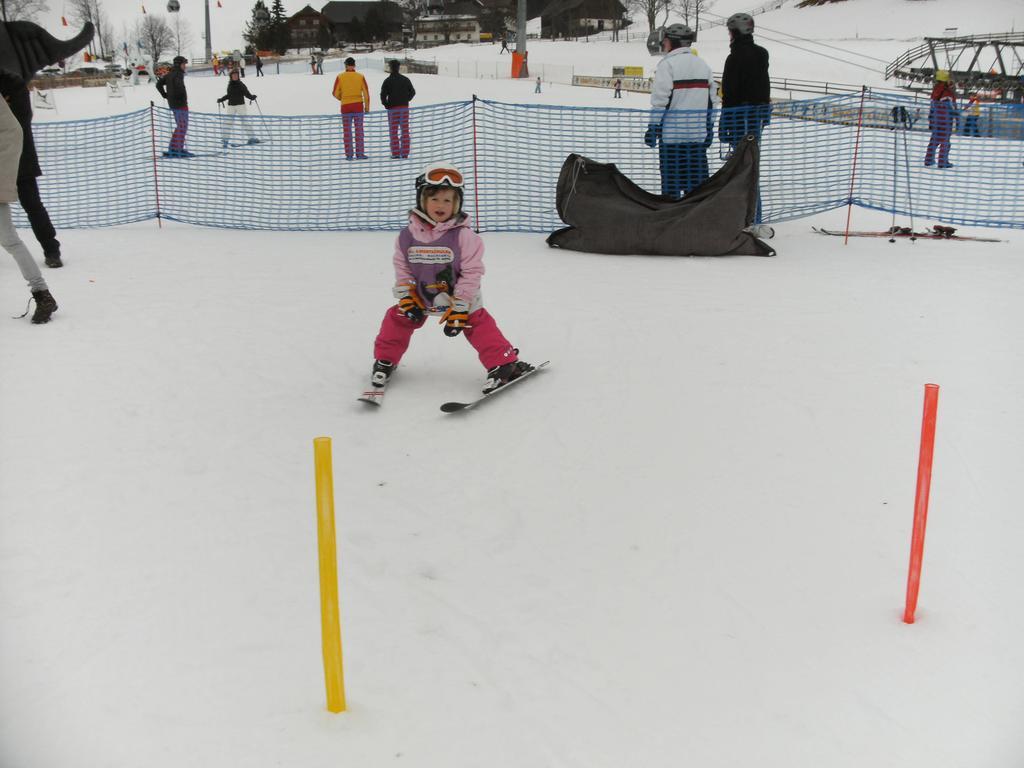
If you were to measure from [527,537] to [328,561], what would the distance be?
52.9 inches

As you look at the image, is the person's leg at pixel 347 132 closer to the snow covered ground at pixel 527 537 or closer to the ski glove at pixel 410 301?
the snow covered ground at pixel 527 537

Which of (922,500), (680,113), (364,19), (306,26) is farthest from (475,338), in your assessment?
(306,26)

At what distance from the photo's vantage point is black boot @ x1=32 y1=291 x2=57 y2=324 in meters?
6.18

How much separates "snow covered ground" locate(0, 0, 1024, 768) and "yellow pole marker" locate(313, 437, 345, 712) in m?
0.20

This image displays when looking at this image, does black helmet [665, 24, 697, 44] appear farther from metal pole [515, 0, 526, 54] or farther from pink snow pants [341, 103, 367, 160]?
metal pole [515, 0, 526, 54]

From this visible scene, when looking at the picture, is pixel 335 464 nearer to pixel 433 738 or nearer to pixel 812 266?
pixel 433 738

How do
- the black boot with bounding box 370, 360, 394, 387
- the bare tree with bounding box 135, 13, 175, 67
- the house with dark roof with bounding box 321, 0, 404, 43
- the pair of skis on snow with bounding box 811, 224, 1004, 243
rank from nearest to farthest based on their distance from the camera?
1. the black boot with bounding box 370, 360, 394, 387
2. the pair of skis on snow with bounding box 811, 224, 1004, 243
3. the bare tree with bounding box 135, 13, 175, 67
4. the house with dark roof with bounding box 321, 0, 404, 43

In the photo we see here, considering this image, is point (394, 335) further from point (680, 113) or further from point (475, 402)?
point (680, 113)

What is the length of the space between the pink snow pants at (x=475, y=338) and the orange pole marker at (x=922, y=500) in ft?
8.56

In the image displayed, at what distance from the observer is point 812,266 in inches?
312

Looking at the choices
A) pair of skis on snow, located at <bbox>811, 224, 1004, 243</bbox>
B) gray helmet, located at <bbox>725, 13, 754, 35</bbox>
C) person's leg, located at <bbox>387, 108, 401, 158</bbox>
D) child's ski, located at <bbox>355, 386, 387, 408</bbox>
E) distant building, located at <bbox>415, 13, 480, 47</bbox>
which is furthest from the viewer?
distant building, located at <bbox>415, 13, 480, 47</bbox>

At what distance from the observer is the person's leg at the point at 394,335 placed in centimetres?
508

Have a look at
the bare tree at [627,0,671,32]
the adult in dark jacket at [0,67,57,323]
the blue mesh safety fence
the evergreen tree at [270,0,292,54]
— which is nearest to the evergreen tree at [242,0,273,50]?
the evergreen tree at [270,0,292,54]

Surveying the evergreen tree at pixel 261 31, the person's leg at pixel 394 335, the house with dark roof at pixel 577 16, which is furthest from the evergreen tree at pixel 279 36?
the person's leg at pixel 394 335
